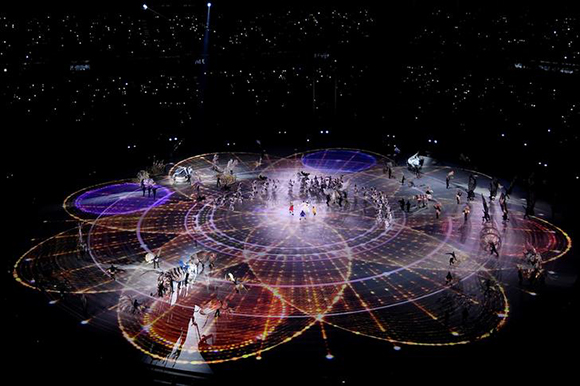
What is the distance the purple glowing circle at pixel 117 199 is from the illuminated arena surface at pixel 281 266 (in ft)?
0.38

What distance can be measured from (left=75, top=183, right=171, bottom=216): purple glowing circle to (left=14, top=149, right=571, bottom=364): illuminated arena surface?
0.38ft

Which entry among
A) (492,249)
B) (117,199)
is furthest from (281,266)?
(117,199)

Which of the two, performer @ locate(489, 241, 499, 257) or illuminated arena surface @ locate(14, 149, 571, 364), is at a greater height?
performer @ locate(489, 241, 499, 257)

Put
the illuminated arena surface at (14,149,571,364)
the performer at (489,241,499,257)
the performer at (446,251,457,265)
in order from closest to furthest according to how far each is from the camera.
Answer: the illuminated arena surface at (14,149,571,364)
the performer at (446,251,457,265)
the performer at (489,241,499,257)

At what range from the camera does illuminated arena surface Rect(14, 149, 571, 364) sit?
20.1 metres

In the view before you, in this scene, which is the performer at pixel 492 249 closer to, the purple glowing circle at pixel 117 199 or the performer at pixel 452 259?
the performer at pixel 452 259

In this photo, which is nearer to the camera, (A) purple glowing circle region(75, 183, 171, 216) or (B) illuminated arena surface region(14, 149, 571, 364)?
(B) illuminated arena surface region(14, 149, 571, 364)

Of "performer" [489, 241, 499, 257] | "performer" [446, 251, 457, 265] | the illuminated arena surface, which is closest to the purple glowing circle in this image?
the illuminated arena surface

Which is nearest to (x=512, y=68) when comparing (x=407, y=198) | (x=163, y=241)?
(x=407, y=198)

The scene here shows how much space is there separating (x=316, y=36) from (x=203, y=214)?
69.7 ft

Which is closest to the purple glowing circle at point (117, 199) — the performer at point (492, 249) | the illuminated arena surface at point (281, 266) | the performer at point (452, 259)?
the illuminated arena surface at point (281, 266)

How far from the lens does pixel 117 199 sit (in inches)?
1314

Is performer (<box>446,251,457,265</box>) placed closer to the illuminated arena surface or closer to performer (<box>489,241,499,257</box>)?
the illuminated arena surface

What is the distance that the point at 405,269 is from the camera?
24.2 metres
